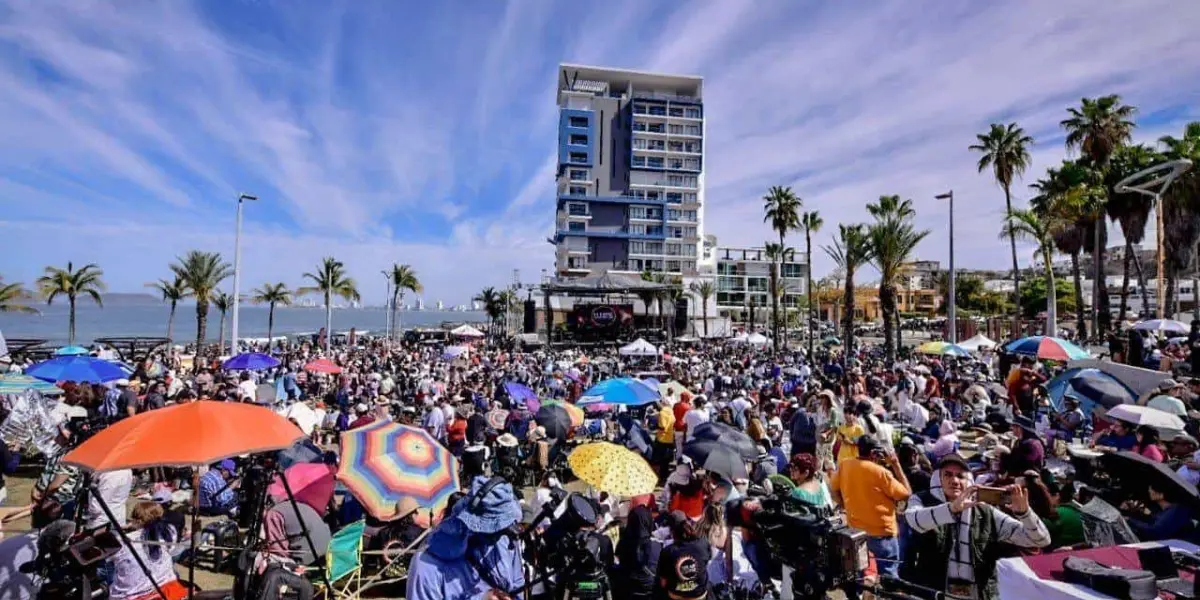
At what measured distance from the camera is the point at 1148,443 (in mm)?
6664

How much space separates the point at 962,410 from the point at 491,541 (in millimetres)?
15376

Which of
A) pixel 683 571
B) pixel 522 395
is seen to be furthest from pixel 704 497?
pixel 522 395

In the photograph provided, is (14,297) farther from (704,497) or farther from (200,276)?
(704,497)

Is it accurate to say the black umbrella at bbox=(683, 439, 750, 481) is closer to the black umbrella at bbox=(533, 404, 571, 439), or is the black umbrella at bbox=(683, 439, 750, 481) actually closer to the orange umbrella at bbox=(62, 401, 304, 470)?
the orange umbrella at bbox=(62, 401, 304, 470)

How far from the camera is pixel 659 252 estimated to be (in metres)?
83.5

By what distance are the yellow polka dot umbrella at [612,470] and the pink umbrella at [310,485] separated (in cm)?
266

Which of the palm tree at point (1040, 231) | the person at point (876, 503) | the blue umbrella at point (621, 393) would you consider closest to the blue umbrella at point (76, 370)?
the blue umbrella at point (621, 393)

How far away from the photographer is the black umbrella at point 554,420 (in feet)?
34.2

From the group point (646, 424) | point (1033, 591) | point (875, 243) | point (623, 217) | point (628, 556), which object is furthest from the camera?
point (623, 217)

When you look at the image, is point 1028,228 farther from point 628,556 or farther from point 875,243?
point 628,556

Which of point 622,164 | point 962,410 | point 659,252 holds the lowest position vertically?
point 962,410

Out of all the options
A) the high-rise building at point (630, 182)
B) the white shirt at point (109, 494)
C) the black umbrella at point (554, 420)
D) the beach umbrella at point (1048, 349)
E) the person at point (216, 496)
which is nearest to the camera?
the white shirt at point (109, 494)

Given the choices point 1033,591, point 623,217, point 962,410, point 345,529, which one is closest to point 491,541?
point 1033,591

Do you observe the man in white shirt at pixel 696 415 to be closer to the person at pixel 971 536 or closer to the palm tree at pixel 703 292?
the person at pixel 971 536
